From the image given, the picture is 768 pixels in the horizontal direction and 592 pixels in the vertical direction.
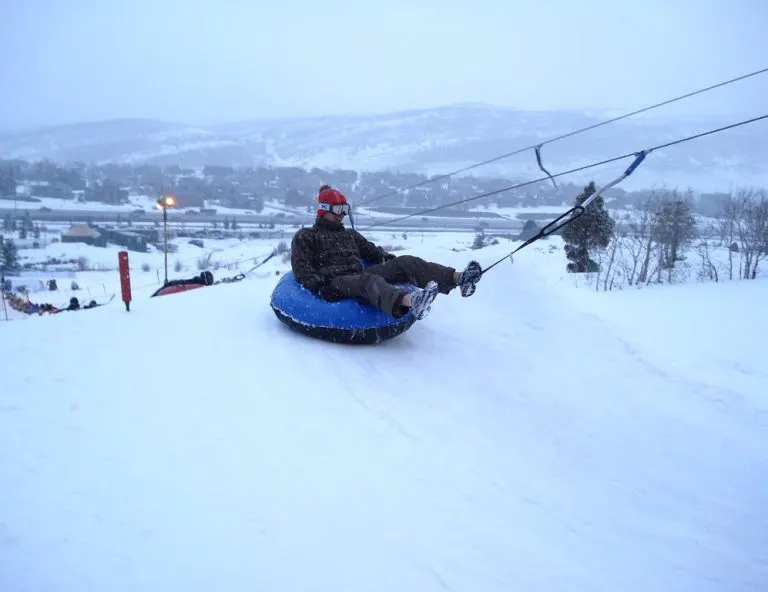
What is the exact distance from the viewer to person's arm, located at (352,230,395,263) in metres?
4.06

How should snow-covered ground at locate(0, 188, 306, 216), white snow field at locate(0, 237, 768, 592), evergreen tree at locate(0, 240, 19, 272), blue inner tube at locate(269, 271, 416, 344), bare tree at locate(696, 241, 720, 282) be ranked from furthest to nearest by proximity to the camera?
snow-covered ground at locate(0, 188, 306, 216), evergreen tree at locate(0, 240, 19, 272), bare tree at locate(696, 241, 720, 282), blue inner tube at locate(269, 271, 416, 344), white snow field at locate(0, 237, 768, 592)

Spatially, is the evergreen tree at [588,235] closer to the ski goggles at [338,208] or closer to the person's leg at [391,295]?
the ski goggles at [338,208]

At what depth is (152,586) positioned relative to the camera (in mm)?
1484

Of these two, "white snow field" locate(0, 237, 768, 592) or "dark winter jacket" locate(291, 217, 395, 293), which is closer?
"white snow field" locate(0, 237, 768, 592)

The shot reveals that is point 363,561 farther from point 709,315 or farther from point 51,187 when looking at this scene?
point 51,187

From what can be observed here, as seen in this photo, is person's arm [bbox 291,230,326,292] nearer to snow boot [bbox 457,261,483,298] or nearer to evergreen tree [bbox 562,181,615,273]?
snow boot [bbox 457,261,483,298]

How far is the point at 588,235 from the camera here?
11992 mm

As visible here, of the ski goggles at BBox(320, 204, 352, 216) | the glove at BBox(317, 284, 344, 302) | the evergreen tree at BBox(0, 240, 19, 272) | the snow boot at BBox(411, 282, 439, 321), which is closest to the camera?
the snow boot at BBox(411, 282, 439, 321)

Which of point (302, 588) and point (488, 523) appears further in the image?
point (488, 523)

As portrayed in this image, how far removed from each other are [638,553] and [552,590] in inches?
18.7

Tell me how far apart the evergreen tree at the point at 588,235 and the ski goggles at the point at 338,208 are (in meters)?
9.33

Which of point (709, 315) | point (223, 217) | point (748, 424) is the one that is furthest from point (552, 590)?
point (223, 217)

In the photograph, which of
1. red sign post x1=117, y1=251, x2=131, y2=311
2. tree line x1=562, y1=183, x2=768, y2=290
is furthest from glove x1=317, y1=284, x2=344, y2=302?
tree line x1=562, y1=183, x2=768, y2=290

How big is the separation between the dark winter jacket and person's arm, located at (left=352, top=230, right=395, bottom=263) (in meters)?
0.20
